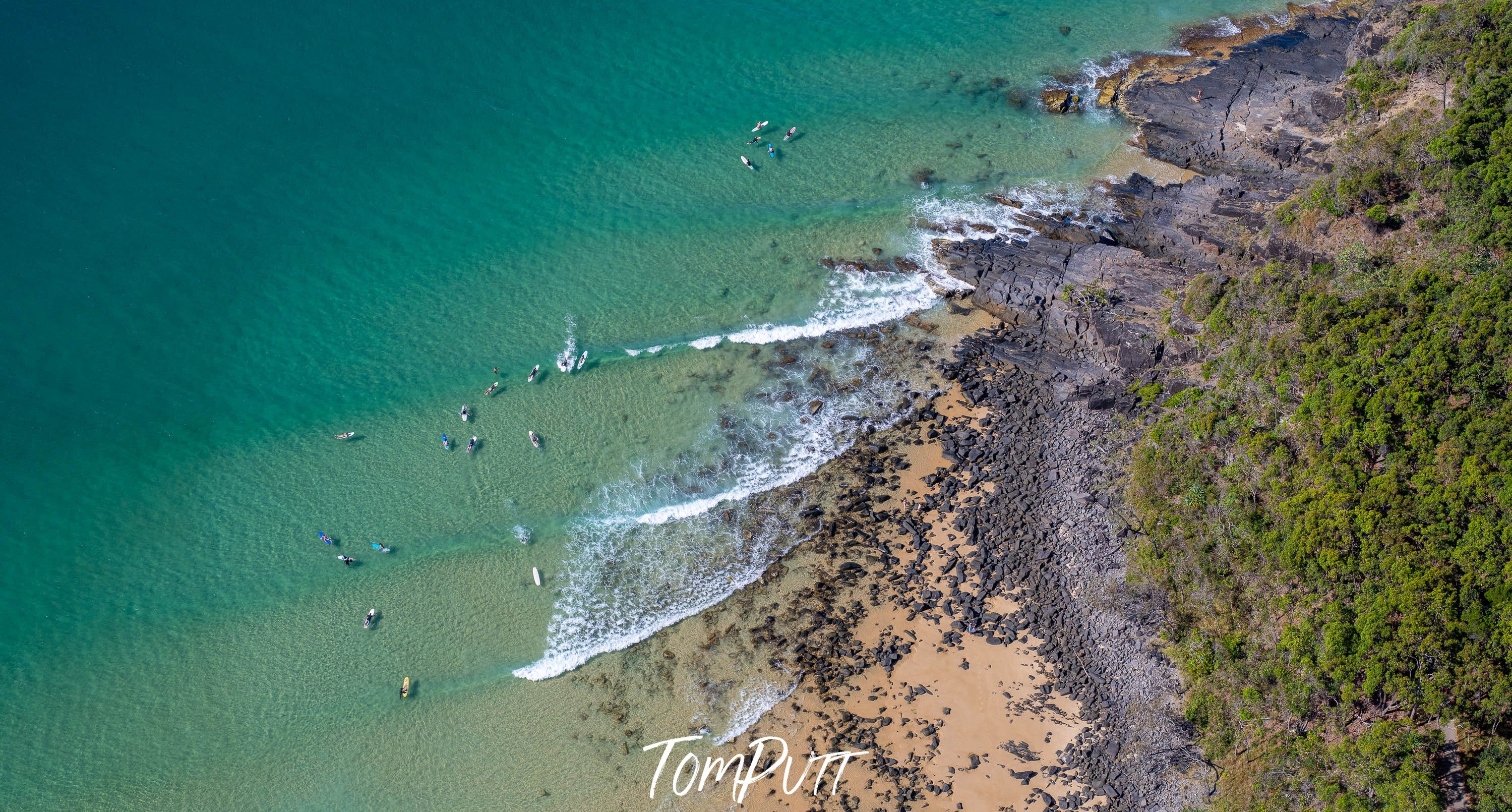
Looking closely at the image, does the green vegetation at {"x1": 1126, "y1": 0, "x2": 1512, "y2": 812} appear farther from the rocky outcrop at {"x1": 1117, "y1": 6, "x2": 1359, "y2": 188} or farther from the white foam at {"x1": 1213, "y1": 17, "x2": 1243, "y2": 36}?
the white foam at {"x1": 1213, "y1": 17, "x2": 1243, "y2": 36}

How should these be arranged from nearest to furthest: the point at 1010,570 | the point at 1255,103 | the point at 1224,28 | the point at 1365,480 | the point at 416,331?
the point at 1365,480, the point at 1010,570, the point at 416,331, the point at 1255,103, the point at 1224,28

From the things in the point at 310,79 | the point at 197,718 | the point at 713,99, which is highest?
the point at 310,79

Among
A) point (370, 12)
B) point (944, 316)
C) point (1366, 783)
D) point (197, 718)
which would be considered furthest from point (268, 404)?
point (1366, 783)

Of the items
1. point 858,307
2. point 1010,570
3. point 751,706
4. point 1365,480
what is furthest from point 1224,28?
point 751,706

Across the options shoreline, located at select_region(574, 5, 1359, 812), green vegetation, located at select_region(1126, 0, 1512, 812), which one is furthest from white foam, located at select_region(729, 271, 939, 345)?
green vegetation, located at select_region(1126, 0, 1512, 812)

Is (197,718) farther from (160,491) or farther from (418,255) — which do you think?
(418,255)

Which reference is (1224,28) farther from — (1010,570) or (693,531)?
(693,531)
